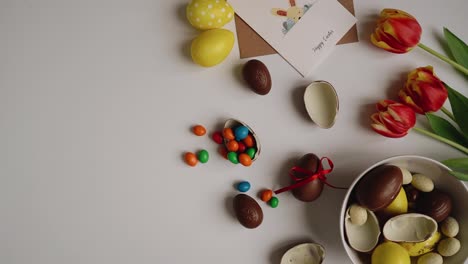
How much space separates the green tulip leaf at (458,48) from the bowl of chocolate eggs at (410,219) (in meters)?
0.23

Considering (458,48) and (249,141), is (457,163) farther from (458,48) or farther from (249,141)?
(249,141)

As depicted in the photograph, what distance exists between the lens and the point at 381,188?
0.69m

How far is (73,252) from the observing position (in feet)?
2.63

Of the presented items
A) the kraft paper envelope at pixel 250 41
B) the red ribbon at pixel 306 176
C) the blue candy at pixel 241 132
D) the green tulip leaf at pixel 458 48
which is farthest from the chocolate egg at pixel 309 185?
the green tulip leaf at pixel 458 48

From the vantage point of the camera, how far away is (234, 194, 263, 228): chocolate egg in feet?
2.52

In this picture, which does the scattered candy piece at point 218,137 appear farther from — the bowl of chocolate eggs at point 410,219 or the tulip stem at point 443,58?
the tulip stem at point 443,58

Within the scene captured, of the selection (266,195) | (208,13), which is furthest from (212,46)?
(266,195)

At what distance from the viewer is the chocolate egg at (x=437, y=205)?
2.38ft

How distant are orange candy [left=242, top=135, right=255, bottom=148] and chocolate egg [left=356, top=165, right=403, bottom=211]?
0.21 m

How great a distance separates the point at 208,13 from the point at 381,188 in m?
0.42

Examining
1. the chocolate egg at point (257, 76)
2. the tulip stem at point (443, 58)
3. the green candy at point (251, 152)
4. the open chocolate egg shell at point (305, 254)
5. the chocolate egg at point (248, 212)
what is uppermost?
the tulip stem at point (443, 58)

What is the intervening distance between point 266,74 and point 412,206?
0.35 meters

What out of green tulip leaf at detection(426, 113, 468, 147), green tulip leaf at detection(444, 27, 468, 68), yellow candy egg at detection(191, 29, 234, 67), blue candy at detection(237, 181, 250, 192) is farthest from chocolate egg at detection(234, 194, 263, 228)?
green tulip leaf at detection(444, 27, 468, 68)

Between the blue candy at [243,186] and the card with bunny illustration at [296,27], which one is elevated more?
the card with bunny illustration at [296,27]
